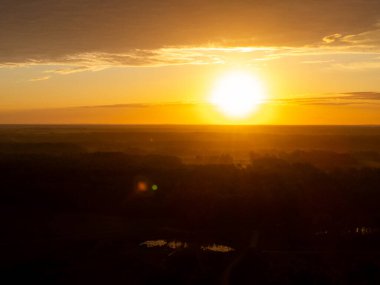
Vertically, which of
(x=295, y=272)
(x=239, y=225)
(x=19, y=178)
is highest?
(x=19, y=178)

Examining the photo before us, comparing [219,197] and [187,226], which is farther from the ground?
[219,197]

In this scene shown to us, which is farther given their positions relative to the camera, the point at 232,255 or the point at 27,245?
the point at 27,245

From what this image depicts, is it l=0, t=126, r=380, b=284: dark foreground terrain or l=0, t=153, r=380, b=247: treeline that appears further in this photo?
l=0, t=153, r=380, b=247: treeline

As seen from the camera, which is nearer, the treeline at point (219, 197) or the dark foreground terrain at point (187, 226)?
the dark foreground terrain at point (187, 226)

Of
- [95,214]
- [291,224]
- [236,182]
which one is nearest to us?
[291,224]

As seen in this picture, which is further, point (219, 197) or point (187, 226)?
point (219, 197)

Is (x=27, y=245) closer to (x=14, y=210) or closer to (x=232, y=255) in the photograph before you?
(x=14, y=210)

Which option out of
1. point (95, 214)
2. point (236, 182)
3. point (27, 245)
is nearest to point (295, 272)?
point (27, 245)

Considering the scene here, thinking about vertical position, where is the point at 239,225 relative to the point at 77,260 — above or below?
above
